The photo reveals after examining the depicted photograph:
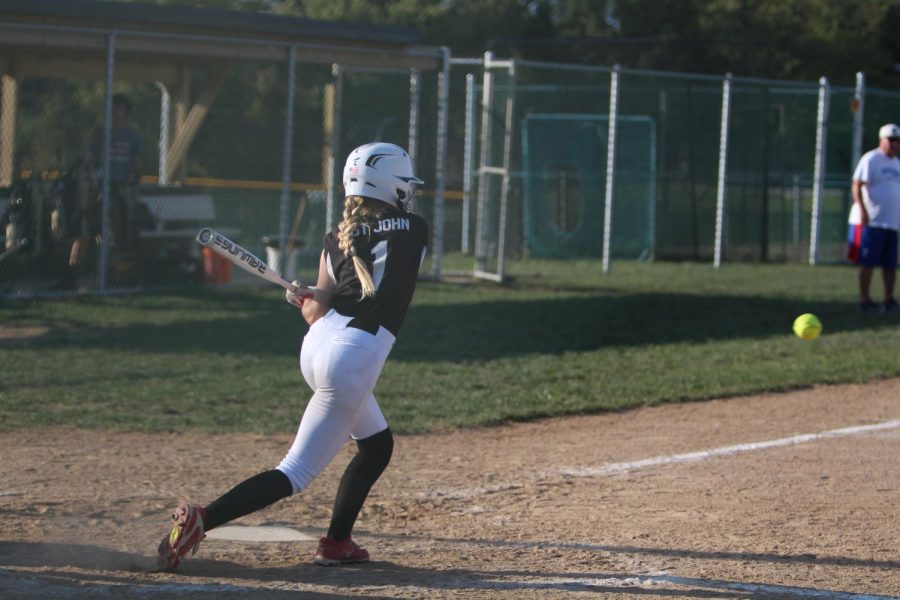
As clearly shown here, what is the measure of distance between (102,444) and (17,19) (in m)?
7.14

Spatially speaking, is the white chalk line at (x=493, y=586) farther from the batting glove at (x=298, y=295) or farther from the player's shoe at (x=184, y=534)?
the batting glove at (x=298, y=295)

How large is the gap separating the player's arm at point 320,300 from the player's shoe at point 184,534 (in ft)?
2.99

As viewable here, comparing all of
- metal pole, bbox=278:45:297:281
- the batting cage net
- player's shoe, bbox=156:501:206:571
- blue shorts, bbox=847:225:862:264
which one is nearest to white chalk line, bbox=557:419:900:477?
player's shoe, bbox=156:501:206:571

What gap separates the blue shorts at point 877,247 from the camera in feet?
44.0

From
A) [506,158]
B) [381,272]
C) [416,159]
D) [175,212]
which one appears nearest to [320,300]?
[381,272]

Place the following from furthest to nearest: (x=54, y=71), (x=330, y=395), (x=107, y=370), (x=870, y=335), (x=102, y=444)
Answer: (x=54, y=71)
(x=870, y=335)
(x=107, y=370)
(x=102, y=444)
(x=330, y=395)

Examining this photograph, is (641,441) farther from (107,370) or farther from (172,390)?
(107,370)

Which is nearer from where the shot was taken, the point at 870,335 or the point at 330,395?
the point at 330,395

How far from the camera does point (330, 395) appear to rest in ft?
15.9

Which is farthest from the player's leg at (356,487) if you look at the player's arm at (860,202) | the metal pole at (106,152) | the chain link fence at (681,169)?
the chain link fence at (681,169)

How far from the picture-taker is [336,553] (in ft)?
16.7

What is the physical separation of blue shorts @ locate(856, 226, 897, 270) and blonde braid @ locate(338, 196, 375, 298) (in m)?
9.84

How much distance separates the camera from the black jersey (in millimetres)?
4852

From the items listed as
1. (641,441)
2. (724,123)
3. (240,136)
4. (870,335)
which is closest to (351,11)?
(240,136)
